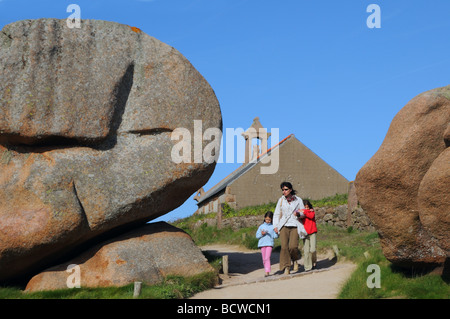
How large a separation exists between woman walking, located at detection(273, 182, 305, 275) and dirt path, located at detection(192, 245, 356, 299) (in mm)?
432

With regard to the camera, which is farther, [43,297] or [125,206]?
[125,206]


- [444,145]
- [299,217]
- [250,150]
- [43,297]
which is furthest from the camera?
[250,150]

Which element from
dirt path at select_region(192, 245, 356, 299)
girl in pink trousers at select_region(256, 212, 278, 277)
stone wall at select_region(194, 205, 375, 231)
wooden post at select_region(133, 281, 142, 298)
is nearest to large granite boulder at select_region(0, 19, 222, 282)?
girl in pink trousers at select_region(256, 212, 278, 277)

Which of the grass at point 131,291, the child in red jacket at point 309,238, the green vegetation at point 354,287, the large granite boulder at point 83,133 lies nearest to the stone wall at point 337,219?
the green vegetation at point 354,287

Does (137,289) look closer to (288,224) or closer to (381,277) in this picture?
(288,224)

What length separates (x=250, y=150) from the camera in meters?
36.3

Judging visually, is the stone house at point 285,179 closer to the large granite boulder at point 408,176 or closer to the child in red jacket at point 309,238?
the child in red jacket at point 309,238

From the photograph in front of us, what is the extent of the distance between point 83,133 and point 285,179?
788 inches

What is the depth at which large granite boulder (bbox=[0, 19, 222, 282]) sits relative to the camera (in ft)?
36.8

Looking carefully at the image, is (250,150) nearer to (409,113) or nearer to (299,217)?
(299,217)

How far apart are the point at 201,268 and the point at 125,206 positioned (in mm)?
2095

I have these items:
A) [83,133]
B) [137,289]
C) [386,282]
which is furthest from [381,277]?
[83,133]

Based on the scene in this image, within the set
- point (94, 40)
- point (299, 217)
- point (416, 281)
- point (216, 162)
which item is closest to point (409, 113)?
point (416, 281)

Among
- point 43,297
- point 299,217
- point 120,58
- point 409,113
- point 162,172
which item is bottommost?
point 43,297
